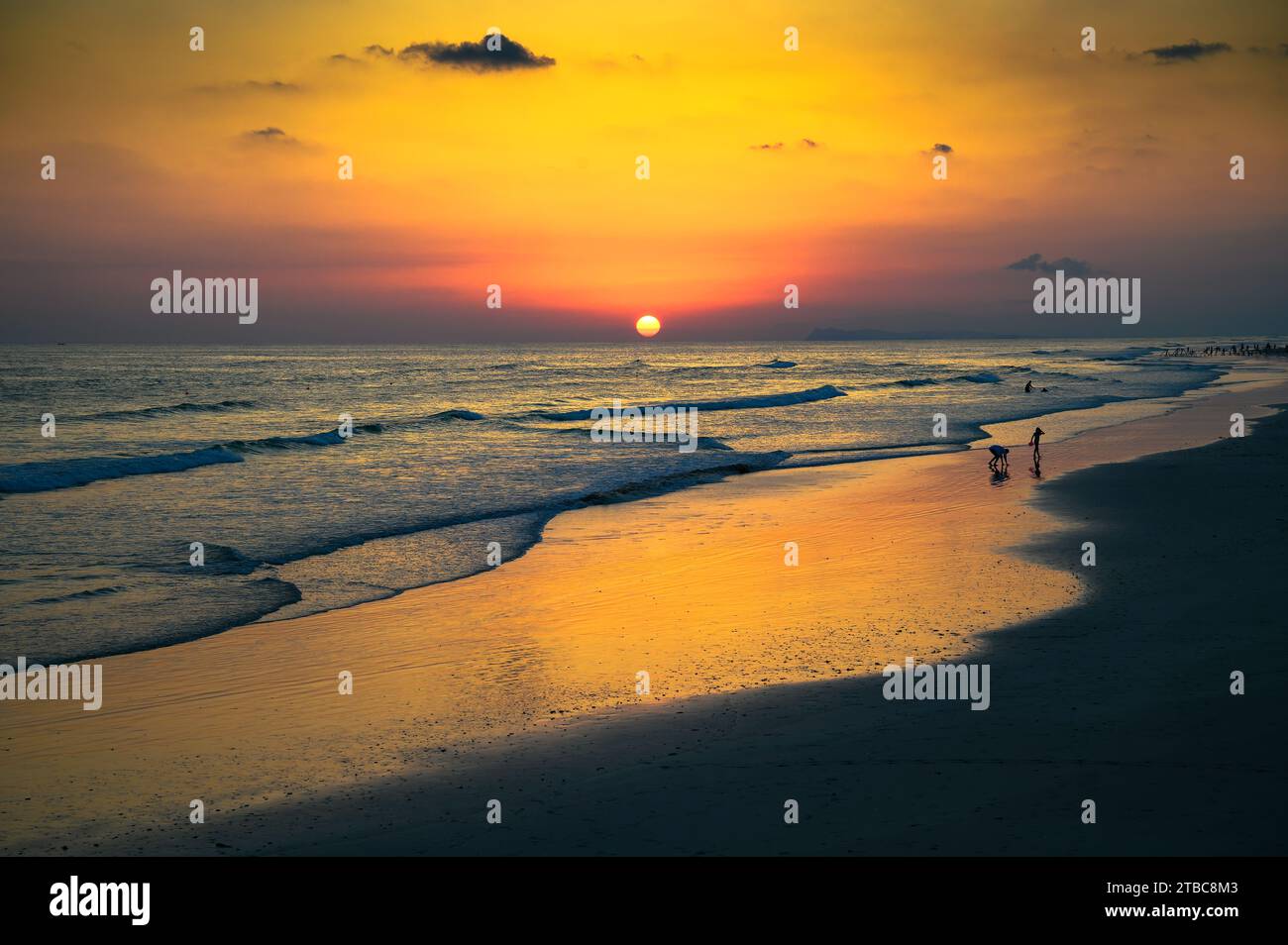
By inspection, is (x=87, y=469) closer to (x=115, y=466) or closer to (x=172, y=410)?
(x=115, y=466)

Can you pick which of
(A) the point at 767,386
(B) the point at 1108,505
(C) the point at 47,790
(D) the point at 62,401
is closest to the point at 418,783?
(C) the point at 47,790

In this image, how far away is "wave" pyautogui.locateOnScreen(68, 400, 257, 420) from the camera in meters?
52.8

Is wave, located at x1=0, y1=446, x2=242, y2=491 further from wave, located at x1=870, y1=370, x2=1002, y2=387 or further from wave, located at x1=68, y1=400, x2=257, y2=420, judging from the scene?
wave, located at x1=870, y1=370, x2=1002, y2=387

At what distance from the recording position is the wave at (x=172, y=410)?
52.8m

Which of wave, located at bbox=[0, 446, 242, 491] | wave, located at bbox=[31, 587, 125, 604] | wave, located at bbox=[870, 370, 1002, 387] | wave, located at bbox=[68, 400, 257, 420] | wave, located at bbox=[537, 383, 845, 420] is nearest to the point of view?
wave, located at bbox=[31, 587, 125, 604]

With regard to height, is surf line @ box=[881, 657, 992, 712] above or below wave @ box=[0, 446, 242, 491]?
below

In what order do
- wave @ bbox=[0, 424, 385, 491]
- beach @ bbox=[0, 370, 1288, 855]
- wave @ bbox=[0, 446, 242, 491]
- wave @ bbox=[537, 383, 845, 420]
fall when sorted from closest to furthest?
beach @ bbox=[0, 370, 1288, 855] < wave @ bbox=[0, 446, 242, 491] < wave @ bbox=[0, 424, 385, 491] < wave @ bbox=[537, 383, 845, 420]

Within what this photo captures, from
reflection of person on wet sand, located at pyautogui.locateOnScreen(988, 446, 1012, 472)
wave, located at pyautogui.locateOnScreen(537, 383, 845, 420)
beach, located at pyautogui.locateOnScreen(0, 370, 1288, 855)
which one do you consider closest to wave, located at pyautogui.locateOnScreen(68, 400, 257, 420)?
wave, located at pyautogui.locateOnScreen(537, 383, 845, 420)

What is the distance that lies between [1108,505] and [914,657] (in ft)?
41.5

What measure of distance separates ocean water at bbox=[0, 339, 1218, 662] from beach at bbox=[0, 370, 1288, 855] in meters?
1.90

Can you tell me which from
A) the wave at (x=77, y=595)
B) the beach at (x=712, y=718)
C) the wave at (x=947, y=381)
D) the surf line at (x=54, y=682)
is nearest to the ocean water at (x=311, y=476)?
the wave at (x=77, y=595)

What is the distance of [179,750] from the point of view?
855 centimetres

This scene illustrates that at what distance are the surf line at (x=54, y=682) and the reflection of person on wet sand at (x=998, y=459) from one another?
913 inches

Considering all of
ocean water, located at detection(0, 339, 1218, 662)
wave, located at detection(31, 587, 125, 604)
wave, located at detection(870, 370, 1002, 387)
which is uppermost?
wave, located at detection(870, 370, 1002, 387)
